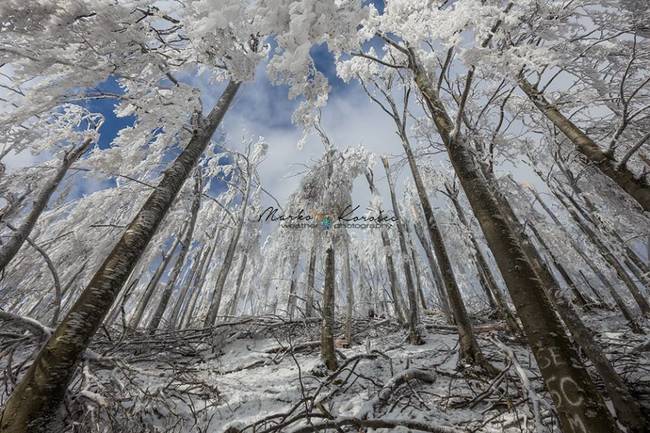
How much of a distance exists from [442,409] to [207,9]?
16.0 feet

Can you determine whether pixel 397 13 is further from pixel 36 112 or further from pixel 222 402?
pixel 222 402

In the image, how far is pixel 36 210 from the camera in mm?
5996

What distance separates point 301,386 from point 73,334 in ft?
7.82

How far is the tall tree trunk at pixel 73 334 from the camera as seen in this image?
7.95 feet

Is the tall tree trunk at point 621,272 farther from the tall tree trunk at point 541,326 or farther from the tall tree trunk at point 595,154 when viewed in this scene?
the tall tree trunk at point 541,326

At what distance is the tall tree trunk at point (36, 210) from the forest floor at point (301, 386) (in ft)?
6.19

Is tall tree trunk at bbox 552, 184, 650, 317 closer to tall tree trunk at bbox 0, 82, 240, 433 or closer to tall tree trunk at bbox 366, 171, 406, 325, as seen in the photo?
tall tree trunk at bbox 366, 171, 406, 325

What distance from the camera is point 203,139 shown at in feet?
15.5

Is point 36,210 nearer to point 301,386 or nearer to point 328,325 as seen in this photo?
point 328,325

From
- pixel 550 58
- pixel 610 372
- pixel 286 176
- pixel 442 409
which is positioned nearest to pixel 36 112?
pixel 286 176

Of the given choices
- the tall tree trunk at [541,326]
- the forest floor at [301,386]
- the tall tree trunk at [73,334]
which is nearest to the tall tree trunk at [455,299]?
the forest floor at [301,386]

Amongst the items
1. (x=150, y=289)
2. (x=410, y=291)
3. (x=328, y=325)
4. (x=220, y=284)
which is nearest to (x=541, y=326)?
(x=328, y=325)

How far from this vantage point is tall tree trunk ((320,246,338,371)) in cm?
503

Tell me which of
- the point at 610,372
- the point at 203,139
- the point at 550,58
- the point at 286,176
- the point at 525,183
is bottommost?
the point at 610,372
